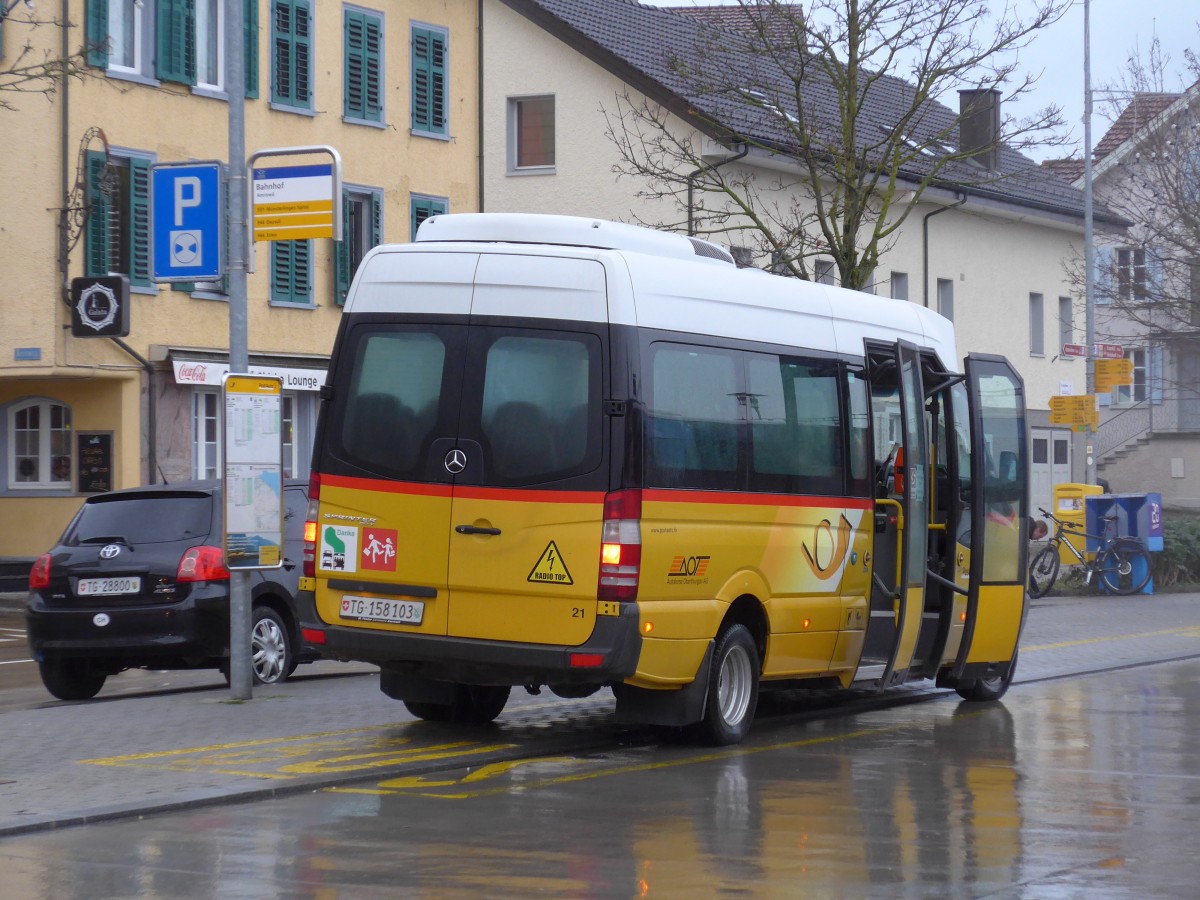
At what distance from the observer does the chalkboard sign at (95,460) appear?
3133 centimetres

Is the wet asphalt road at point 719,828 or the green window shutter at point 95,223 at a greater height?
the green window shutter at point 95,223

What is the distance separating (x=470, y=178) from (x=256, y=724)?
89.3ft

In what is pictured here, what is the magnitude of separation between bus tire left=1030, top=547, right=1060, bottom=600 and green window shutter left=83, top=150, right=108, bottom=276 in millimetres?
14484

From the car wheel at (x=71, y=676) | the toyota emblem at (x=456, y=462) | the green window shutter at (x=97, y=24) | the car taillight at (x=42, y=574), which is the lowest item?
the car wheel at (x=71, y=676)

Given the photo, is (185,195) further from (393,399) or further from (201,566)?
(393,399)

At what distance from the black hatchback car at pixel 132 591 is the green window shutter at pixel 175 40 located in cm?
A: 1800

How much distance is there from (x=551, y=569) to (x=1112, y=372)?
78.1 ft

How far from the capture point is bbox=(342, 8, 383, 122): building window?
117 feet

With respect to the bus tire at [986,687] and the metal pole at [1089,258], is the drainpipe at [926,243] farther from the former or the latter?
the bus tire at [986,687]

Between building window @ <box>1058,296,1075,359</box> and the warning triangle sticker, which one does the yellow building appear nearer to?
the warning triangle sticker

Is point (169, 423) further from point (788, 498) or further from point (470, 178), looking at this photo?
point (788, 498)

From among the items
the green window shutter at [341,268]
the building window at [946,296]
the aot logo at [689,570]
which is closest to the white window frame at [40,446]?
the green window shutter at [341,268]

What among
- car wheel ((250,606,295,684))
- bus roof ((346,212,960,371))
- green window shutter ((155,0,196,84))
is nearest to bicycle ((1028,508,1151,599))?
green window shutter ((155,0,196,84))

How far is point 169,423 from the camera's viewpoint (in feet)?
105
